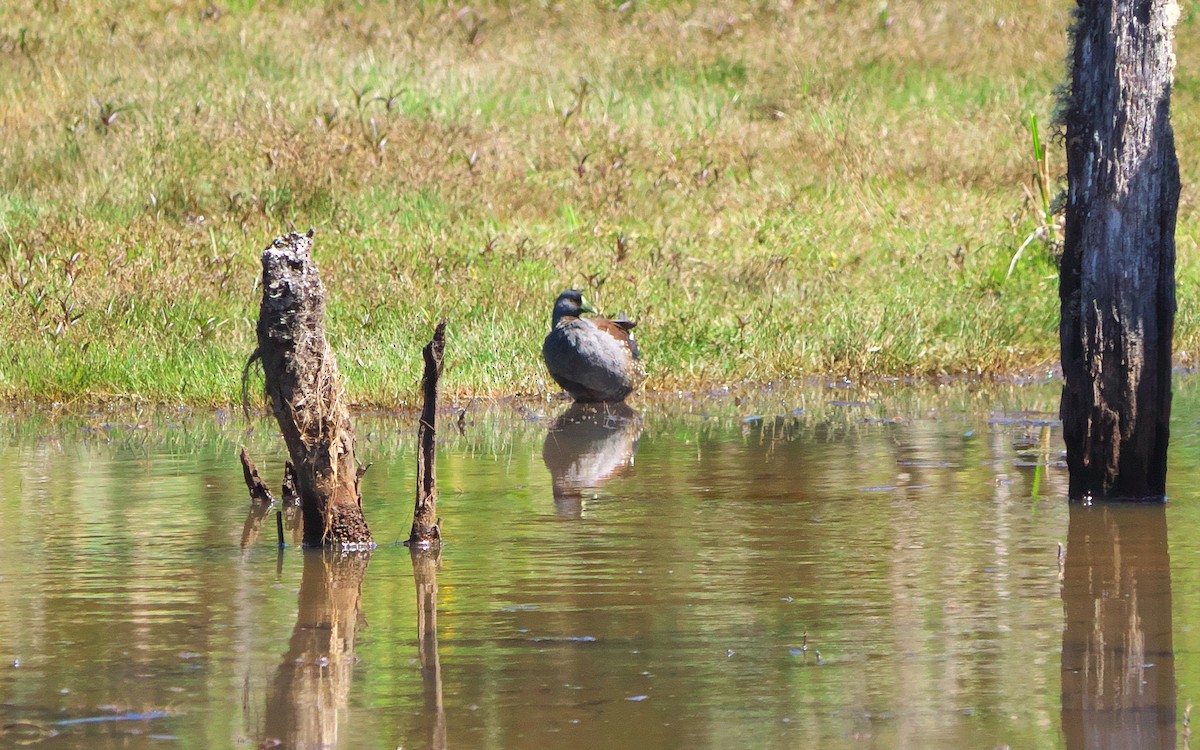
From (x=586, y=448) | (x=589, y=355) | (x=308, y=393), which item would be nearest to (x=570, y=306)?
(x=589, y=355)

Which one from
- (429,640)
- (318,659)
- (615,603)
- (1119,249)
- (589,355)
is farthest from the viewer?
(589,355)

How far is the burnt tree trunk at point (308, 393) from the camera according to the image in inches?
281

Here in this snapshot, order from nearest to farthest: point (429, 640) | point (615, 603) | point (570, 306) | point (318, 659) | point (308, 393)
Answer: point (318, 659) → point (429, 640) → point (615, 603) → point (308, 393) → point (570, 306)

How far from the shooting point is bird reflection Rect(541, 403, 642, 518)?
9219mm

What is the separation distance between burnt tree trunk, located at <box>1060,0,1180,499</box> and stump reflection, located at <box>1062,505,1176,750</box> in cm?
30

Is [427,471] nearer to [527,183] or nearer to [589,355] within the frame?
[589,355]

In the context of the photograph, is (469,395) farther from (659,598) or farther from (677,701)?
(677,701)

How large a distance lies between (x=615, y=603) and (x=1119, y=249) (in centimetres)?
303

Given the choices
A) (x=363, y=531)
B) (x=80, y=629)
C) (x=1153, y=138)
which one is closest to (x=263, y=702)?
(x=80, y=629)

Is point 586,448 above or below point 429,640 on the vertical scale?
above

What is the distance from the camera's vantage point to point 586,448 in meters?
10.6

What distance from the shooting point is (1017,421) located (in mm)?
11531

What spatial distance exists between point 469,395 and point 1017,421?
3577 mm

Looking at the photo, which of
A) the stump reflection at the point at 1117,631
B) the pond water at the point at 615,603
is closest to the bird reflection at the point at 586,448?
the pond water at the point at 615,603
